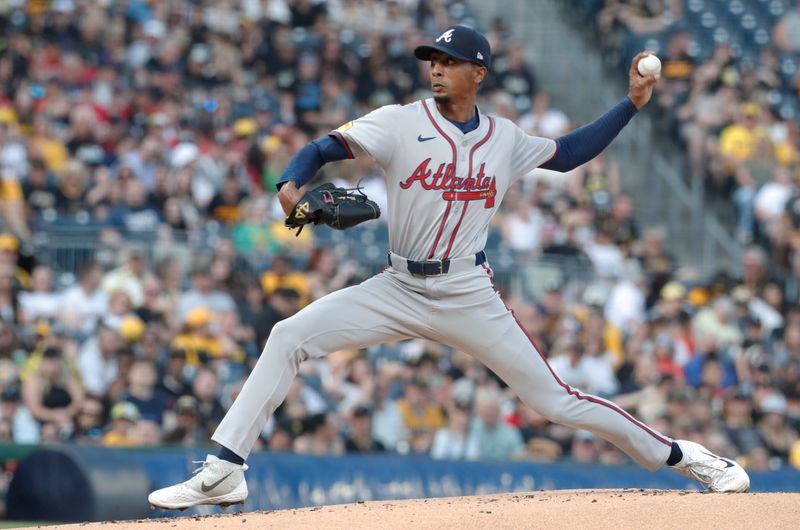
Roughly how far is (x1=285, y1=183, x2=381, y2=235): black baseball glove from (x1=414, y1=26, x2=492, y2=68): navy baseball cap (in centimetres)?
66

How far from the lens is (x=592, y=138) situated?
6004mm

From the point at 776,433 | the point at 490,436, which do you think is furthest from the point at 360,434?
the point at 776,433

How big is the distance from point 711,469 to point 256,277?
5.14 m

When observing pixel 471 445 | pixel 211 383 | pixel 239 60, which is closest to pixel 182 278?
pixel 211 383

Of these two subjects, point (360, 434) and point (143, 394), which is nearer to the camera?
point (143, 394)

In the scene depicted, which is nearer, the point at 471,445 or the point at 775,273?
the point at 471,445

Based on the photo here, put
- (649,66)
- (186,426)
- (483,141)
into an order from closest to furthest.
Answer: (483,141) < (649,66) < (186,426)

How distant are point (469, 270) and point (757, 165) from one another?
8393mm

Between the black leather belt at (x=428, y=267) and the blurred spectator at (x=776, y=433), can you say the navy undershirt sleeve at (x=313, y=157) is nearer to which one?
the black leather belt at (x=428, y=267)

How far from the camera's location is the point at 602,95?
15.1 m

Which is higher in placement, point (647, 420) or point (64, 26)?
point (64, 26)

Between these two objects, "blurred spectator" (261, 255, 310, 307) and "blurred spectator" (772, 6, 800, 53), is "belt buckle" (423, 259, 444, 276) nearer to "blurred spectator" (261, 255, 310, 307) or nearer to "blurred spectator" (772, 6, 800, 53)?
"blurred spectator" (261, 255, 310, 307)

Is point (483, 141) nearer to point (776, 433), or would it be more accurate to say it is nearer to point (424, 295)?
point (424, 295)

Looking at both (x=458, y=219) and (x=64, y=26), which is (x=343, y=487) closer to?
(x=458, y=219)
